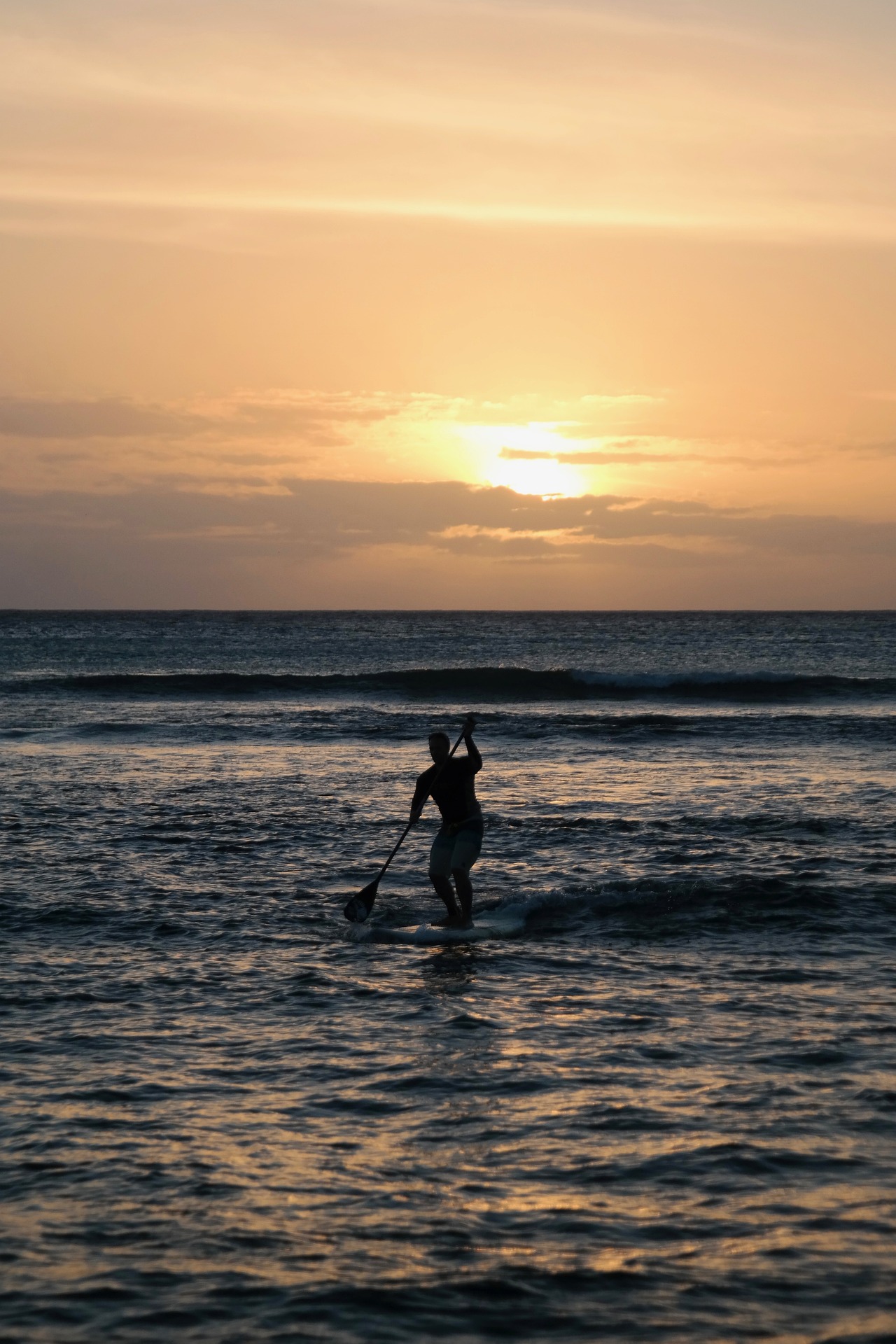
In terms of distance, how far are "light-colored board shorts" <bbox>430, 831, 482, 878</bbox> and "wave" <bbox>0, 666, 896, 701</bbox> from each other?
109ft

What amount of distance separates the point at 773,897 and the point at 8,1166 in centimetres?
823

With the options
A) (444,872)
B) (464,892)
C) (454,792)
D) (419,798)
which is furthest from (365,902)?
(454,792)

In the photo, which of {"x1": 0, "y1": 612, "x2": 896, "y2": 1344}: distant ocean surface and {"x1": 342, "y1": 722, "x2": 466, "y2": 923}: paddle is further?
{"x1": 342, "y1": 722, "x2": 466, "y2": 923}: paddle

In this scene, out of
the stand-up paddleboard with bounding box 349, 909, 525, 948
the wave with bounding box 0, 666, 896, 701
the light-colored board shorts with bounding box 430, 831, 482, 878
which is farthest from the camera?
the wave with bounding box 0, 666, 896, 701

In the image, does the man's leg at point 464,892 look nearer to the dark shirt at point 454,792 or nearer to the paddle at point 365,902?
the dark shirt at point 454,792

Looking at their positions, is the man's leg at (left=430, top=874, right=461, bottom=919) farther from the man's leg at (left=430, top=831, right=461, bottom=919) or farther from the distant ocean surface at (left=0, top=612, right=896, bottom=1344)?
the distant ocean surface at (left=0, top=612, right=896, bottom=1344)

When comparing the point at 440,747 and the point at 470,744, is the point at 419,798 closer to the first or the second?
the point at 440,747

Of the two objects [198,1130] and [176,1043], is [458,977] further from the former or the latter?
[198,1130]

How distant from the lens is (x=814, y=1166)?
6227mm

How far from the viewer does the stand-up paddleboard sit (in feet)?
36.3

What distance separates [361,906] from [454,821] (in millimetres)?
1185

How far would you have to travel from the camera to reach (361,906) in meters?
11.7

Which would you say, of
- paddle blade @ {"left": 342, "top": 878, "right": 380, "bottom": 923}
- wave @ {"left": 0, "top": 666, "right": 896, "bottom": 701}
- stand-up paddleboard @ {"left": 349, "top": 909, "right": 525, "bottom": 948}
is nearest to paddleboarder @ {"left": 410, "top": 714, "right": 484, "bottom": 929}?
stand-up paddleboard @ {"left": 349, "top": 909, "right": 525, "bottom": 948}

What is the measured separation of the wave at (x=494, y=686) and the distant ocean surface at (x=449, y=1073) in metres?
25.0
